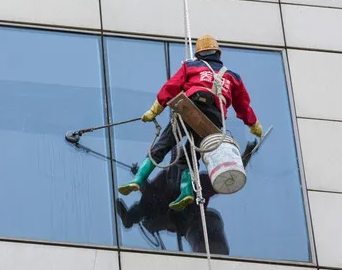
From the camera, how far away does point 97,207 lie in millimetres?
13312

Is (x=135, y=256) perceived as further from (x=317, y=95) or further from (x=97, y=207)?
(x=317, y=95)

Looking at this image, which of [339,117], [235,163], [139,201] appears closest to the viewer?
[235,163]

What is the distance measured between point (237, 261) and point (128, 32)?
2.87 m

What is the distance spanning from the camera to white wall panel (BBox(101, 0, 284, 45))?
48.9 feet

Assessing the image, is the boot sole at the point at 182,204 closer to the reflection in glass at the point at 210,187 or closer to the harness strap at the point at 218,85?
the reflection in glass at the point at 210,187

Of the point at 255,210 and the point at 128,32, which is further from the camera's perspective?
the point at 128,32

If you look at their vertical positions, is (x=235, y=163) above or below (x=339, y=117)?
below

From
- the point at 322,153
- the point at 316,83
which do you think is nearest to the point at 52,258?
the point at 322,153

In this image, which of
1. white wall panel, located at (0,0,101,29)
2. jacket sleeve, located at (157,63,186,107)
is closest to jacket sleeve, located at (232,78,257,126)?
jacket sleeve, located at (157,63,186,107)

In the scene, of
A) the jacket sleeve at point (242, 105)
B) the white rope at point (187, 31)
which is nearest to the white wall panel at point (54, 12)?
the white rope at point (187, 31)

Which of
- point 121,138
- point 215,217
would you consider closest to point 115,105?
point 121,138

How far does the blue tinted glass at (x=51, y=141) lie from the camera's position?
43.1 feet

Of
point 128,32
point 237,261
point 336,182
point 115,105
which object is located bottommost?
point 237,261

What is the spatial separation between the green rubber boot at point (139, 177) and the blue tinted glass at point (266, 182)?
0.53 meters
